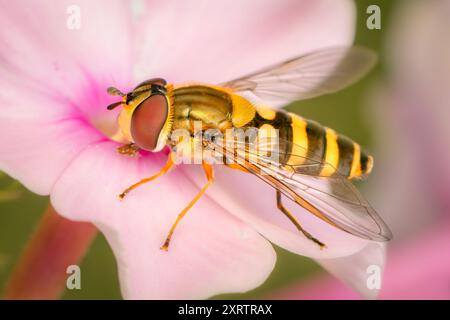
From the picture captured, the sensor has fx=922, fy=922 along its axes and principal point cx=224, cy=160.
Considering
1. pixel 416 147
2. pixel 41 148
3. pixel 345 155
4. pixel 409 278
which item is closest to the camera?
pixel 41 148

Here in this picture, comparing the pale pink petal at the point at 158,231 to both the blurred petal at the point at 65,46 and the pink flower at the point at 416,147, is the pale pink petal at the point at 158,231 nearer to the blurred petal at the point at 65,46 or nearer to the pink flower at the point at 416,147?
the blurred petal at the point at 65,46

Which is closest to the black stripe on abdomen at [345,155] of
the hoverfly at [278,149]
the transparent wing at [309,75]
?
the hoverfly at [278,149]

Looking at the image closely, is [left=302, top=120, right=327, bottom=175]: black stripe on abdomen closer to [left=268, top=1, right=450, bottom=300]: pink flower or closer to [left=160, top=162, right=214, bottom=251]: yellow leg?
[left=160, top=162, right=214, bottom=251]: yellow leg

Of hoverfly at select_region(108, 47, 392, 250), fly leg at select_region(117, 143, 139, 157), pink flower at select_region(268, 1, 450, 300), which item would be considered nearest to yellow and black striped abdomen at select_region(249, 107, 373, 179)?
hoverfly at select_region(108, 47, 392, 250)

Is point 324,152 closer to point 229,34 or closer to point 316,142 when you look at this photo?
point 316,142

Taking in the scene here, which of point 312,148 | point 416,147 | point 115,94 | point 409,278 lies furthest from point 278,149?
point 416,147
